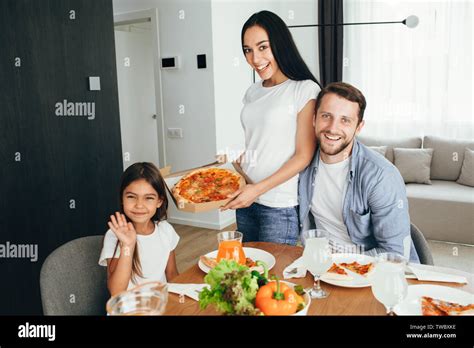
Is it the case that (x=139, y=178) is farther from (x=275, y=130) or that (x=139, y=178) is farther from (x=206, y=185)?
(x=275, y=130)

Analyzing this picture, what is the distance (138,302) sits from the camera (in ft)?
2.48

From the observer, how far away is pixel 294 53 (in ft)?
5.69

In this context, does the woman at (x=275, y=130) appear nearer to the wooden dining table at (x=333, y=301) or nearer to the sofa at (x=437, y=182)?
the wooden dining table at (x=333, y=301)

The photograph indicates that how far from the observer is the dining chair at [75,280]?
127 cm

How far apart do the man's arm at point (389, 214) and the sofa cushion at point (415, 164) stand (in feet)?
8.56

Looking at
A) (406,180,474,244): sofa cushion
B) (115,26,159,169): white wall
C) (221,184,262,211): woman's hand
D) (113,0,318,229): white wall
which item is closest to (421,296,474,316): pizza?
(221,184,262,211): woman's hand

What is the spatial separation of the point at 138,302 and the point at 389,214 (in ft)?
3.41

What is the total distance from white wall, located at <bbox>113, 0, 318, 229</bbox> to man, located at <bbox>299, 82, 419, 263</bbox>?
8.42ft

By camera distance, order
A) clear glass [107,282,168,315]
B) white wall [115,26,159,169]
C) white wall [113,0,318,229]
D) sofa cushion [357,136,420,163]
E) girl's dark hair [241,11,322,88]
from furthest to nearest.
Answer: white wall [115,26,159,169]
sofa cushion [357,136,420,163]
white wall [113,0,318,229]
girl's dark hair [241,11,322,88]
clear glass [107,282,168,315]

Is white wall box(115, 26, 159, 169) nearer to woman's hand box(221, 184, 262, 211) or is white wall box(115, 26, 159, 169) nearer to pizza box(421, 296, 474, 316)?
woman's hand box(221, 184, 262, 211)

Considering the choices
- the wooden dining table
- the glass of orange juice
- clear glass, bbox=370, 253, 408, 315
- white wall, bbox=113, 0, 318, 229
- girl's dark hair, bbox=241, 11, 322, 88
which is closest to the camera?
clear glass, bbox=370, 253, 408, 315

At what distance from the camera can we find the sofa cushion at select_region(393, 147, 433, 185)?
3.97 m

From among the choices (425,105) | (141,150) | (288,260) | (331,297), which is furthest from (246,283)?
(141,150)
